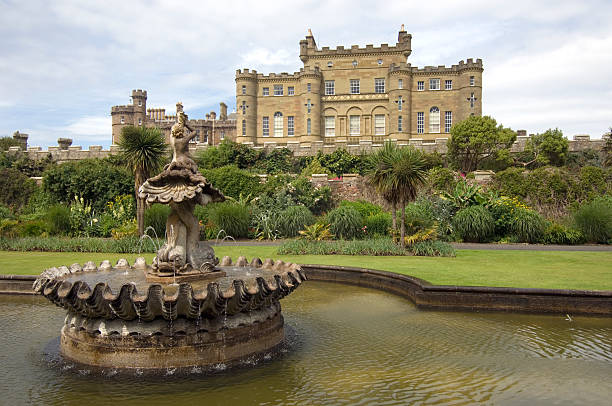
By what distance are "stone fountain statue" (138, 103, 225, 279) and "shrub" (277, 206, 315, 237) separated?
1254cm

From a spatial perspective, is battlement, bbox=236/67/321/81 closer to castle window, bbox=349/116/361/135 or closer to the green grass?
castle window, bbox=349/116/361/135

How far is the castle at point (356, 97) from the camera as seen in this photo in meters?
47.6

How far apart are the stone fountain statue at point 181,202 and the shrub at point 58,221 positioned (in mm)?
15002

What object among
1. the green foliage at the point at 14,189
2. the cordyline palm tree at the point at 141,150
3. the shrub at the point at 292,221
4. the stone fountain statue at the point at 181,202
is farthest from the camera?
the green foliage at the point at 14,189

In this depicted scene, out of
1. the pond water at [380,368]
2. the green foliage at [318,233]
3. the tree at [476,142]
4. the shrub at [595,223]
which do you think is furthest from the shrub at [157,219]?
the tree at [476,142]

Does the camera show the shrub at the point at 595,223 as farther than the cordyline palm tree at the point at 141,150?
Yes

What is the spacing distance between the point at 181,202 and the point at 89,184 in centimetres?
2078

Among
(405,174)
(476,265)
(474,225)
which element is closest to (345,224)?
(405,174)

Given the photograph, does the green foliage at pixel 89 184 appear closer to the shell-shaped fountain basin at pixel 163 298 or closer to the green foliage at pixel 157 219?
the green foliage at pixel 157 219

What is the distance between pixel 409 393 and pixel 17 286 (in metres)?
8.37

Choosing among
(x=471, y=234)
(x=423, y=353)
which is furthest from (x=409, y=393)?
(x=471, y=234)

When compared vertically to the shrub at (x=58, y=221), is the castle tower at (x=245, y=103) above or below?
above

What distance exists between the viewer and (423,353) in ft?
19.2

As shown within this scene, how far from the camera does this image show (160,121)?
220ft
